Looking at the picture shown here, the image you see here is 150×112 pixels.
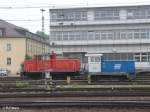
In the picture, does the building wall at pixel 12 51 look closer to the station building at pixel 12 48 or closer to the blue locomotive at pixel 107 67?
the station building at pixel 12 48

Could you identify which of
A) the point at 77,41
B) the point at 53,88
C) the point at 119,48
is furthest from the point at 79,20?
the point at 53,88

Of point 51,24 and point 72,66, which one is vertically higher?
point 51,24

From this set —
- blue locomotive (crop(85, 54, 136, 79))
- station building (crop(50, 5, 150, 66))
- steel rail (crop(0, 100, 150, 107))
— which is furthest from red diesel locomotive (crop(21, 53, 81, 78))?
station building (crop(50, 5, 150, 66))

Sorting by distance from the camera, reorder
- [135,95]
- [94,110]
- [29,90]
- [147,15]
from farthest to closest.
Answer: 1. [147,15]
2. [29,90]
3. [135,95]
4. [94,110]

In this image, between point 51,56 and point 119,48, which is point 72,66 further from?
point 119,48

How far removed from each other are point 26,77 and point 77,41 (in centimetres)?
3318

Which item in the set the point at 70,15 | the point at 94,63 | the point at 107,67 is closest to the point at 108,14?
the point at 70,15

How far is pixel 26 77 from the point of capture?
4206 centimetres

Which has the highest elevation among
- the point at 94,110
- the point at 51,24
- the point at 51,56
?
the point at 51,24

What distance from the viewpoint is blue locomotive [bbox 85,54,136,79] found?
3722cm

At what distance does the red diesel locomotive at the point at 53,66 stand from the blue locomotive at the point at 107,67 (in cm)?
252

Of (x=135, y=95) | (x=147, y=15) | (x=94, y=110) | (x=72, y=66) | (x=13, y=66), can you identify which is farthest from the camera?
(x=13, y=66)

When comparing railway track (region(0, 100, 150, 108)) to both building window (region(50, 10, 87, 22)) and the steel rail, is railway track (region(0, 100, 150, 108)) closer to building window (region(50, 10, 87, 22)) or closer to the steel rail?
the steel rail

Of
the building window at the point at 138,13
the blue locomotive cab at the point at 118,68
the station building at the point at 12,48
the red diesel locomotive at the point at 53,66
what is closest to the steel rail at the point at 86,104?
the blue locomotive cab at the point at 118,68
